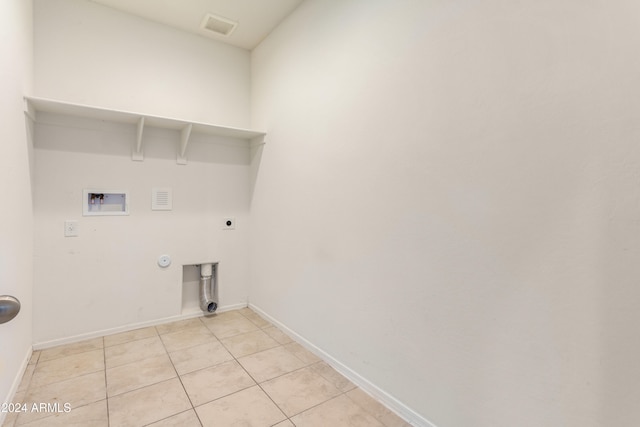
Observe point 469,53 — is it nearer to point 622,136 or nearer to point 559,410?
point 622,136

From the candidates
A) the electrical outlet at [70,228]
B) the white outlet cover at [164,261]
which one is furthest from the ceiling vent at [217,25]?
the white outlet cover at [164,261]

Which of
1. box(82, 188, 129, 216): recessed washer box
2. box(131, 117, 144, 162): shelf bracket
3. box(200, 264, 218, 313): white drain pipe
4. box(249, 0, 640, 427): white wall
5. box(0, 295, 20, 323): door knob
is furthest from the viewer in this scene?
box(200, 264, 218, 313): white drain pipe

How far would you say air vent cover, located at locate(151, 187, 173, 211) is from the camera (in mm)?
2742

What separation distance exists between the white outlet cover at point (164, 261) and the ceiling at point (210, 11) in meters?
2.09

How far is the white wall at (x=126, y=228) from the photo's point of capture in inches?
91.8

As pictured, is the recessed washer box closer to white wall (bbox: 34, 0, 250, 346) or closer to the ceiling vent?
white wall (bbox: 34, 0, 250, 346)

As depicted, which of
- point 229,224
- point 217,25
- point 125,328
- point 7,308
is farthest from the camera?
point 229,224

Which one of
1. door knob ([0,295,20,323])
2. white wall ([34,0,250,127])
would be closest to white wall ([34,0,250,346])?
white wall ([34,0,250,127])

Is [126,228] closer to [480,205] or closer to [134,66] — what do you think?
[134,66]

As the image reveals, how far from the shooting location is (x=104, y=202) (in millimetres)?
2535

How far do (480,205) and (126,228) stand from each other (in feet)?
8.83

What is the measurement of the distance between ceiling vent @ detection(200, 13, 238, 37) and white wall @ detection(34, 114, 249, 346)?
976 mm

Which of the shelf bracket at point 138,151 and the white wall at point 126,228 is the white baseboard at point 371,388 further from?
the shelf bracket at point 138,151

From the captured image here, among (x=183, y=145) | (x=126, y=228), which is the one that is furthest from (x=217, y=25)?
(x=126, y=228)
